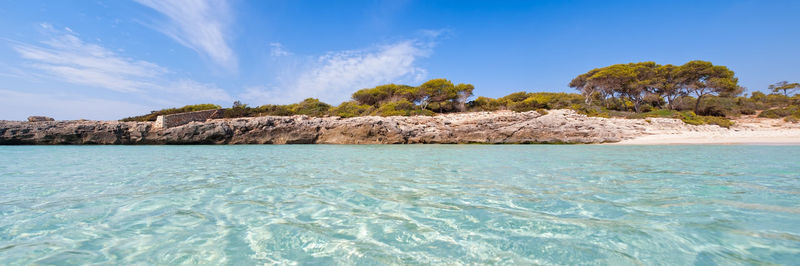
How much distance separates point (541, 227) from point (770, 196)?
3.04 metres

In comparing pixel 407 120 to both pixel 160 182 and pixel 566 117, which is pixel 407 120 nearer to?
pixel 566 117

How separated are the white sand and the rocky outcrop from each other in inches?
30.1

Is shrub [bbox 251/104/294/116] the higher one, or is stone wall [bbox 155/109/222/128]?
shrub [bbox 251/104/294/116]

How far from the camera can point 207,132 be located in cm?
2059

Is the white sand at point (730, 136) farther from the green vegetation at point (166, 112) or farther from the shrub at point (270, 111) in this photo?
the green vegetation at point (166, 112)

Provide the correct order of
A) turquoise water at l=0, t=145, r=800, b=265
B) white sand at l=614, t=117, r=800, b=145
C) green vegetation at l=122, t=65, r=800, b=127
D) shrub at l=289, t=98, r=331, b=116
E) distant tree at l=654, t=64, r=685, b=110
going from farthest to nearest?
shrub at l=289, t=98, r=331, b=116, distant tree at l=654, t=64, r=685, b=110, green vegetation at l=122, t=65, r=800, b=127, white sand at l=614, t=117, r=800, b=145, turquoise water at l=0, t=145, r=800, b=265

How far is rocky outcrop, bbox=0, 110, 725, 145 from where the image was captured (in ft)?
Answer: 59.9

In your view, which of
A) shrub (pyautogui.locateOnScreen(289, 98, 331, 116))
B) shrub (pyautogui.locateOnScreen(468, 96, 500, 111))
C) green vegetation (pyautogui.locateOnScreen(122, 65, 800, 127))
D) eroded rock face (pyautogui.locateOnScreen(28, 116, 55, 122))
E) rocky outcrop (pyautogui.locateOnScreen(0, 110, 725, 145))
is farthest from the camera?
shrub (pyautogui.locateOnScreen(468, 96, 500, 111))

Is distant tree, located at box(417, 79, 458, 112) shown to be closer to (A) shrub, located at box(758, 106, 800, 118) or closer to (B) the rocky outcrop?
(B) the rocky outcrop

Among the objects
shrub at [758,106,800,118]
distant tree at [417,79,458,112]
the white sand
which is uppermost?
distant tree at [417,79,458,112]

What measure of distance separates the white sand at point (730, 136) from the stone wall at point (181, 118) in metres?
29.2

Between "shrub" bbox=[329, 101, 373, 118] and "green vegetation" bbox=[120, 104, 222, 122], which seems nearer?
"green vegetation" bbox=[120, 104, 222, 122]

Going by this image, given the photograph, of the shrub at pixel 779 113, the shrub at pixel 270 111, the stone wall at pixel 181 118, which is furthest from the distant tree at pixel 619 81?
the stone wall at pixel 181 118

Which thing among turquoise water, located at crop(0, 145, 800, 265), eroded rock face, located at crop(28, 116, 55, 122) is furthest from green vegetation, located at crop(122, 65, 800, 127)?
turquoise water, located at crop(0, 145, 800, 265)
